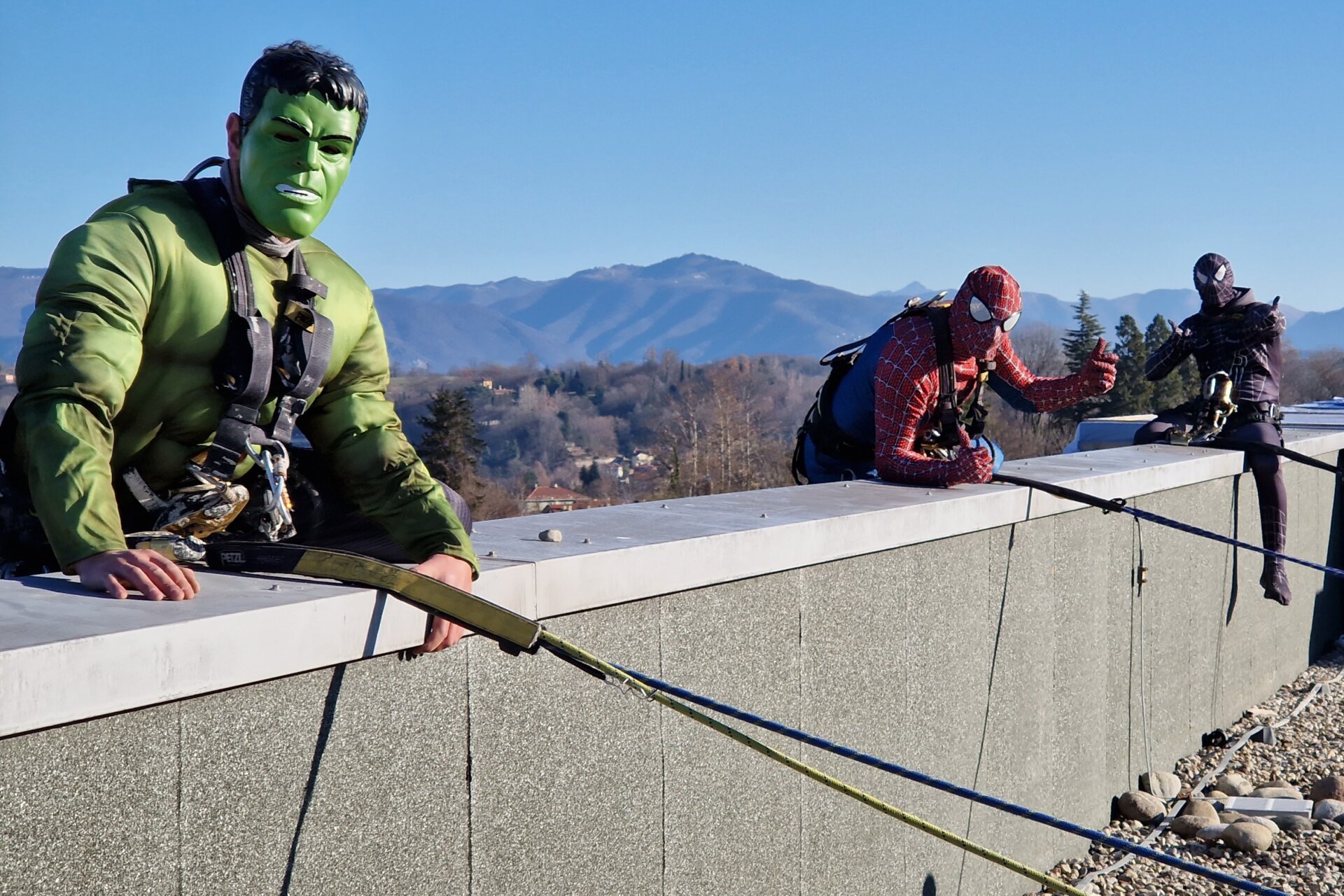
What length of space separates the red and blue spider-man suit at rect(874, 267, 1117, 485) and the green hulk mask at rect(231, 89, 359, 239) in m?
3.52

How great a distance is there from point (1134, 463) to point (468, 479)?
4940 cm

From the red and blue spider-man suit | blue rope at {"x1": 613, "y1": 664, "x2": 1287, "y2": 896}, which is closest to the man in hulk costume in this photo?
blue rope at {"x1": 613, "y1": 664, "x2": 1287, "y2": 896}

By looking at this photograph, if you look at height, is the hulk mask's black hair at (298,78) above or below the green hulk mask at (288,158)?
above

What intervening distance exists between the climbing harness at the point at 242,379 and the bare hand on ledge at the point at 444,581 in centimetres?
47

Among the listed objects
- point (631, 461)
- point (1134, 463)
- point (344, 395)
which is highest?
point (344, 395)

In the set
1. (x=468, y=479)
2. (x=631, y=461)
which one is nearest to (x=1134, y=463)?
(x=468, y=479)

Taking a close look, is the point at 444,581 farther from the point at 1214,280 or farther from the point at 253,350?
the point at 1214,280

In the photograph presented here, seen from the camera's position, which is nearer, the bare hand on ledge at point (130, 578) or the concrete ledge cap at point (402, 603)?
the concrete ledge cap at point (402, 603)

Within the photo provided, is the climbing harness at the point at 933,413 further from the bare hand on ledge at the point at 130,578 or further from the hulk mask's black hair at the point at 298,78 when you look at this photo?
the bare hand on ledge at the point at 130,578

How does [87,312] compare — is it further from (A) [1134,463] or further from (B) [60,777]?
(A) [1134,463]

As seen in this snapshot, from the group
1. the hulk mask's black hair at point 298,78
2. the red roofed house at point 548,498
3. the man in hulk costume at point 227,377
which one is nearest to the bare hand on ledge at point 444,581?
the man in hulk costume at point 227,377

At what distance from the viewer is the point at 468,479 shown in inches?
2203

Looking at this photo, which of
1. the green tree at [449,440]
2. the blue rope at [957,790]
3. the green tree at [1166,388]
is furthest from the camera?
the green tree at [449,440]

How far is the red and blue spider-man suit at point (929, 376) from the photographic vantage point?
20.0 ft
